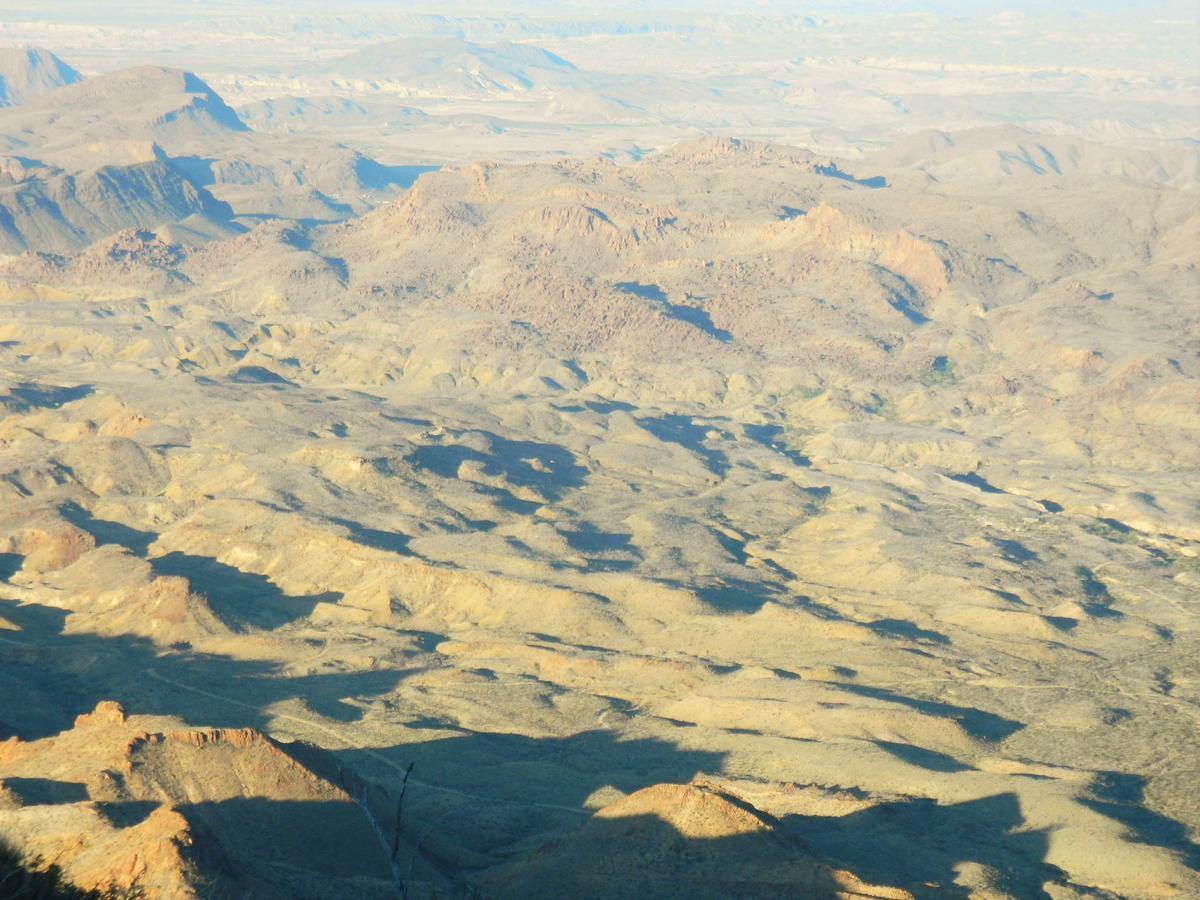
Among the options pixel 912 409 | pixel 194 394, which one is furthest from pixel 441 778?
pixel 912 409

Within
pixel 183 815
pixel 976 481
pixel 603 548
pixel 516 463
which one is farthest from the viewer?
pixel 976 481

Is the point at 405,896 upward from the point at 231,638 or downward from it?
upward

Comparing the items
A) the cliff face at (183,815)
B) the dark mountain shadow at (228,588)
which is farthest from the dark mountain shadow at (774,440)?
the cliff face at (183,815)

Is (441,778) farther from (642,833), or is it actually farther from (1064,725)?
(1064,725)

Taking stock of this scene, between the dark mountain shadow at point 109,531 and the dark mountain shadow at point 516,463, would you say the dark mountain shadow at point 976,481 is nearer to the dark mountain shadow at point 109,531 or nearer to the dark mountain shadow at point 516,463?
the dark mountain shadow at point 516,463

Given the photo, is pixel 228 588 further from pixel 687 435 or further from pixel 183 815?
pixel 687 435

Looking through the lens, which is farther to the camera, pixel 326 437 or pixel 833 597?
pixel 326 437

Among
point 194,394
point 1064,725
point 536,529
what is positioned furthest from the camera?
point 194,394

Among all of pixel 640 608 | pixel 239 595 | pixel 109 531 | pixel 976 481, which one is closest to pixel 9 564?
pixel 109 531

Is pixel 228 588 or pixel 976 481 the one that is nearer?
pixel 228 588
